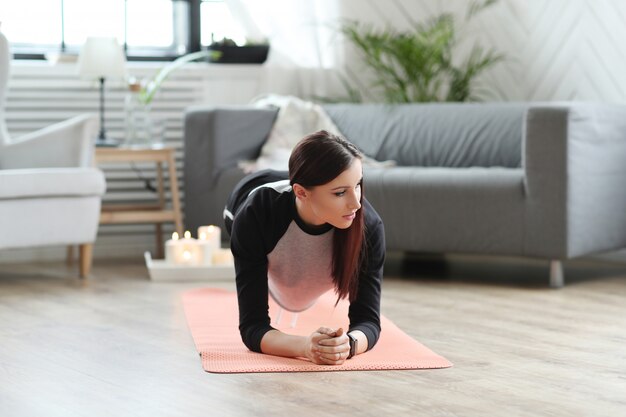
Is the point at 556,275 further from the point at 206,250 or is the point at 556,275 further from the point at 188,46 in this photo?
the point at 188,46

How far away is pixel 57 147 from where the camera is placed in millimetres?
3965

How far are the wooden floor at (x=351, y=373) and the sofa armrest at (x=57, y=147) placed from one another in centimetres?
46

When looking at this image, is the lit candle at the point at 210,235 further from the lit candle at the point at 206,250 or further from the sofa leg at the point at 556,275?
the sofa leg at the point at 556,275

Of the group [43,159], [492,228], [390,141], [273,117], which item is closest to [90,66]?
[43,159]

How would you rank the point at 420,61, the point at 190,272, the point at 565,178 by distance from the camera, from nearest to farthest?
the point at 565,178 → the point at 190,272 → the point at 420,61

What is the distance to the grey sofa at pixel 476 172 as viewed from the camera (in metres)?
3.50

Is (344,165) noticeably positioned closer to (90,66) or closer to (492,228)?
(492,228)

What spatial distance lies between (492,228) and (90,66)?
6.01 feet

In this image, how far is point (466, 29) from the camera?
16.4 feet

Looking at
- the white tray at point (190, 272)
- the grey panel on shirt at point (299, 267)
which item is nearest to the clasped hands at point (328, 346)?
the grey panel on shirt at point (299, 267)

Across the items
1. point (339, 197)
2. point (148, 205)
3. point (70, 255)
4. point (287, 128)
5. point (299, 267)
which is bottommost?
point (70, 255)

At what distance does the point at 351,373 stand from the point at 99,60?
2.51m

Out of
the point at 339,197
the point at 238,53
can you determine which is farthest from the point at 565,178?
the point at 238,53

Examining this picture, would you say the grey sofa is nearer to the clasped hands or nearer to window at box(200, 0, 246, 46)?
window at box(200, 0, 246, 46)
